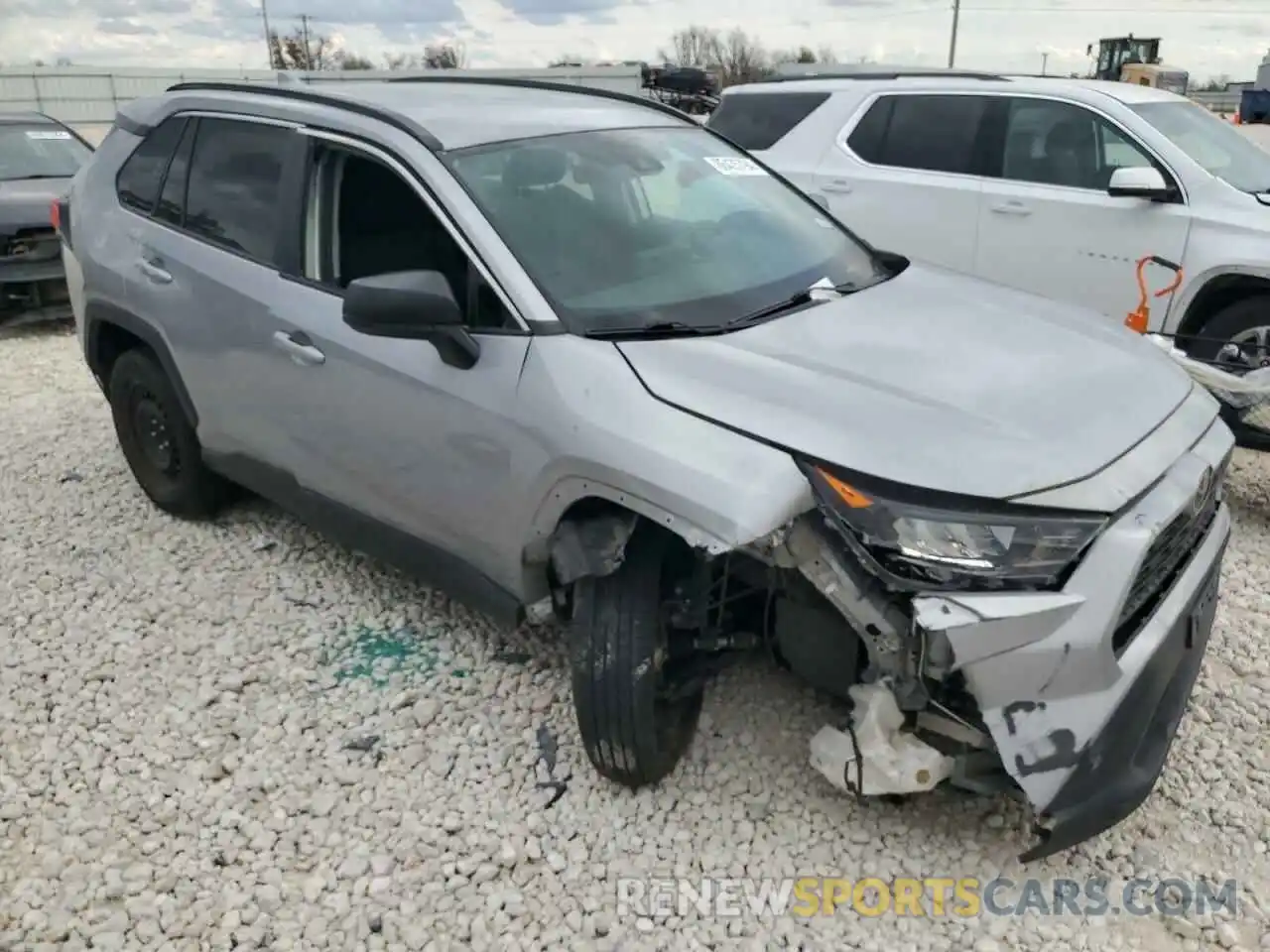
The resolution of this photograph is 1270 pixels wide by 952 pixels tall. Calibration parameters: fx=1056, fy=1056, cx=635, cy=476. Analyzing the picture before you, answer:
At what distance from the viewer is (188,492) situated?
454 centimetres

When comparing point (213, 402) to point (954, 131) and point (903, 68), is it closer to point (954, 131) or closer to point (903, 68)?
point (954, 131)

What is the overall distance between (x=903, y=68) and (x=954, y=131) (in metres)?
1.02

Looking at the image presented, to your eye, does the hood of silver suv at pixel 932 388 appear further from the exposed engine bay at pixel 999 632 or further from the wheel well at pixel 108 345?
the wheel well at pixel 108 345

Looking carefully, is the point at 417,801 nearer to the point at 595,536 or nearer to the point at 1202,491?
the point at 595,536

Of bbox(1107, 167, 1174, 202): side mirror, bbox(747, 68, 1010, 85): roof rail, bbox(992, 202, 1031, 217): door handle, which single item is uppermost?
bbox(747, 68, 1010, 85): roof rail

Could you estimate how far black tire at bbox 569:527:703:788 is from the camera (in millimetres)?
2750

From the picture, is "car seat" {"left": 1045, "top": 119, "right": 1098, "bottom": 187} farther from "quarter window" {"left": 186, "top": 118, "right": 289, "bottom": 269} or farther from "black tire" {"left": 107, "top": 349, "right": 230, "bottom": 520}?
"black tire" {"left": 107, "top": 349, "right": 230, "bottom": 520}

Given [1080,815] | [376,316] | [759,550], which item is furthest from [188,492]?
[1080,815]

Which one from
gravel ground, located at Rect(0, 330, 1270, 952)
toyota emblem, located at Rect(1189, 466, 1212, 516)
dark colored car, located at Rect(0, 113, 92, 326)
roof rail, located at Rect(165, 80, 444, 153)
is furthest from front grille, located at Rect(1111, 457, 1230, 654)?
dark colored car, located at Rect(0, 113, 92, 326)

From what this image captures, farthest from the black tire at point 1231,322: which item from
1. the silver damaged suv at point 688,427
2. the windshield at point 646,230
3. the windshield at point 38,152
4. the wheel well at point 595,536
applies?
the windshield at point 38,152

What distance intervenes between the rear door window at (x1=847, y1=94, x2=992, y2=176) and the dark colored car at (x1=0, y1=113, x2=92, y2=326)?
599cm

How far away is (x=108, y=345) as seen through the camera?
15.4 ft

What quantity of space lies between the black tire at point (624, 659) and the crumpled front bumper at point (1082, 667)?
74 centimetres

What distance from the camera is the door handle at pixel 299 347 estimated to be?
344cm
